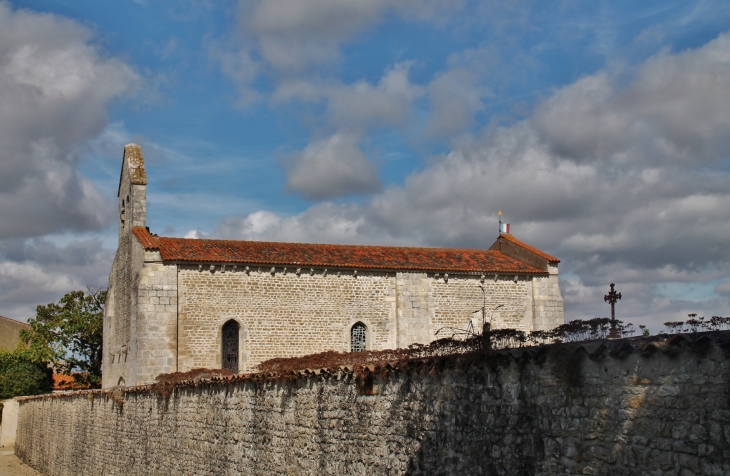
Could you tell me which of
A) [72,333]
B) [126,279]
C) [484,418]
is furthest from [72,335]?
[484,418]

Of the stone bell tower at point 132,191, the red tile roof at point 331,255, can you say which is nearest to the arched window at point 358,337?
the red tile roof at point 331,255

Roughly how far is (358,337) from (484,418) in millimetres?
21399

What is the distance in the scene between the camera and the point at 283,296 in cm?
2891

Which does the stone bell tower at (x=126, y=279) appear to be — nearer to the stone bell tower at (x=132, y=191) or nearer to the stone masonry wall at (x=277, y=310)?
the stone bell tower at (x=132, y=191)

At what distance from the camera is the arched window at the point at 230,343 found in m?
28.3

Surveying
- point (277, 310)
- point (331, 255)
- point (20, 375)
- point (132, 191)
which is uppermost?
point (132, 191)

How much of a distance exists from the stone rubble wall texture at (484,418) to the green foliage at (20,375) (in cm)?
3381

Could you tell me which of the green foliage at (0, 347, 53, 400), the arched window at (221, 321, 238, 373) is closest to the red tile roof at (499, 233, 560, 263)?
the arched window at (221, 321, 238, 373)

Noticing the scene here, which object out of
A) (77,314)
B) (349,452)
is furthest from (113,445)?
(77,314)

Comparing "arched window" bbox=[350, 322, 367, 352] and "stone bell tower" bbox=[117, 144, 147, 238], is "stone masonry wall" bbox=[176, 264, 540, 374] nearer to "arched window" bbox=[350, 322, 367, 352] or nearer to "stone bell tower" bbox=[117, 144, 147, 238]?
"arched window" bbox=[350, 322, 367, 352]

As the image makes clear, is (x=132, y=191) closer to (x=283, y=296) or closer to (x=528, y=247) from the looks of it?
(x=283, y=296)

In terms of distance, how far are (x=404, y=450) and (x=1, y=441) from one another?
148 ft

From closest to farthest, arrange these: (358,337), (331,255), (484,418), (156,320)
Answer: (484,418) → (156,320) → (358,337) → (331,255)

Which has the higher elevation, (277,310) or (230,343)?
(277,310)
